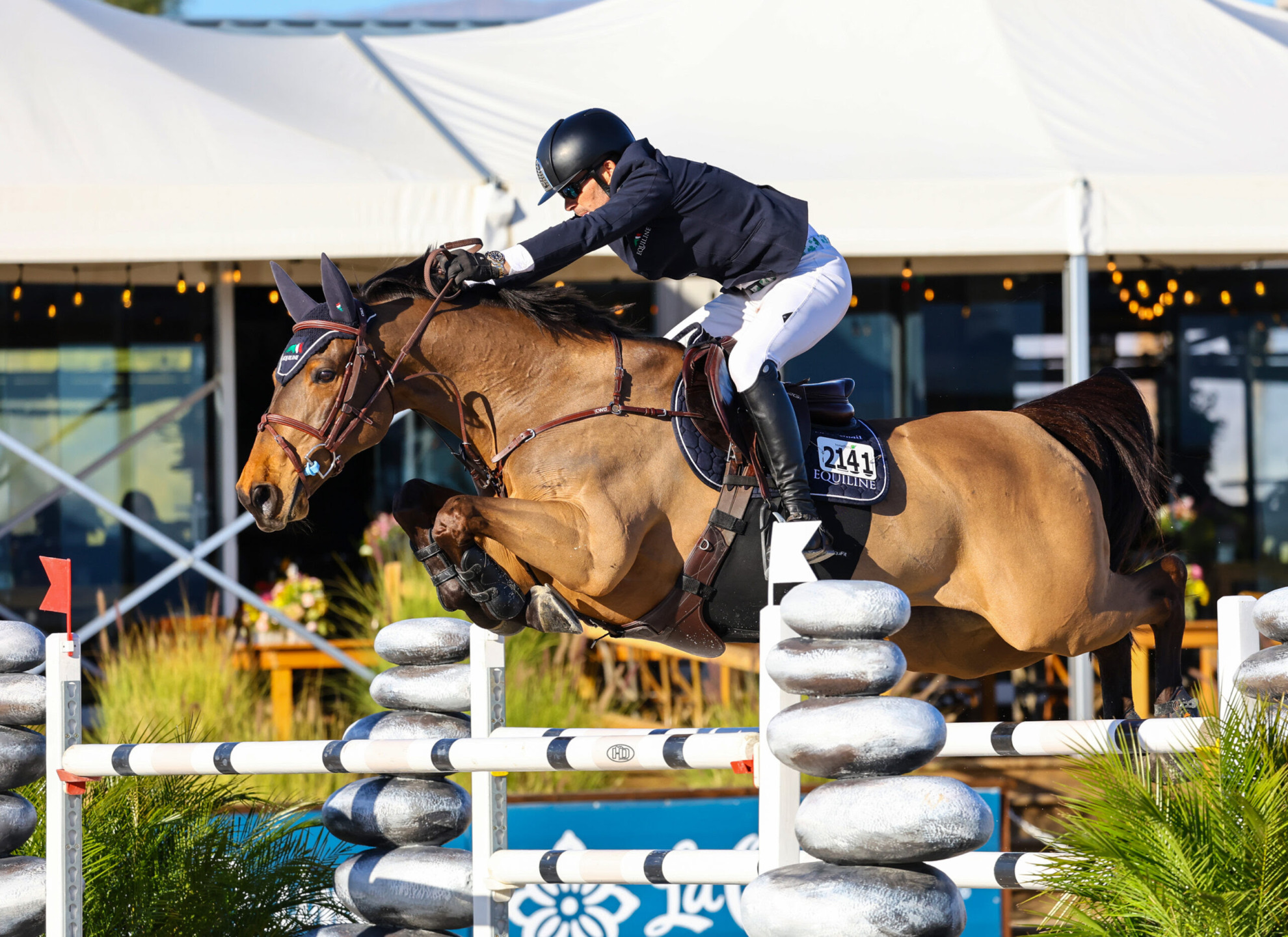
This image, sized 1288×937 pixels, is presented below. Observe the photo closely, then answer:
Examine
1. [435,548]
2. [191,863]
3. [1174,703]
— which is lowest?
[191,863]

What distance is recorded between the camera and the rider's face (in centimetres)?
330

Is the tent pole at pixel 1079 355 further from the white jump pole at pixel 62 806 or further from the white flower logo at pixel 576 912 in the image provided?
the white jump pole at pixel 62 806

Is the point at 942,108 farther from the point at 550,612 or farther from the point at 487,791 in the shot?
the point at 487,791

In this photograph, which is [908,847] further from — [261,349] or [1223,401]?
[1223,401]

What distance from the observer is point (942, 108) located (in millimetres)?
6891

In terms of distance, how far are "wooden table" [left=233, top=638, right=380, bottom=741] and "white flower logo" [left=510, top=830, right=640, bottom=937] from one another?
1.88 metres

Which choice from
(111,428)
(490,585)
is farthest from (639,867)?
(111,428)

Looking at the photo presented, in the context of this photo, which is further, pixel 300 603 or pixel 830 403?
pixel 300 603

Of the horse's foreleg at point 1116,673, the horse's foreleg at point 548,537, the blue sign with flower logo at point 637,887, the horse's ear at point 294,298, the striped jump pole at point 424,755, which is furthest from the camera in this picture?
the blue sign with flower logo at point 637,887

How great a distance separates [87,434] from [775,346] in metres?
6.67

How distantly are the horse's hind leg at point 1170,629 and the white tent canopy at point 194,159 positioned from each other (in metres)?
3.35

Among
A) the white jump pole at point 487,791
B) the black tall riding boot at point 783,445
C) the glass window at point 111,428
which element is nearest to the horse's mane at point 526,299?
the black tall riding boot at point 783,445

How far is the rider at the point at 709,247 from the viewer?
3102mm

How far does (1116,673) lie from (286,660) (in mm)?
4218
